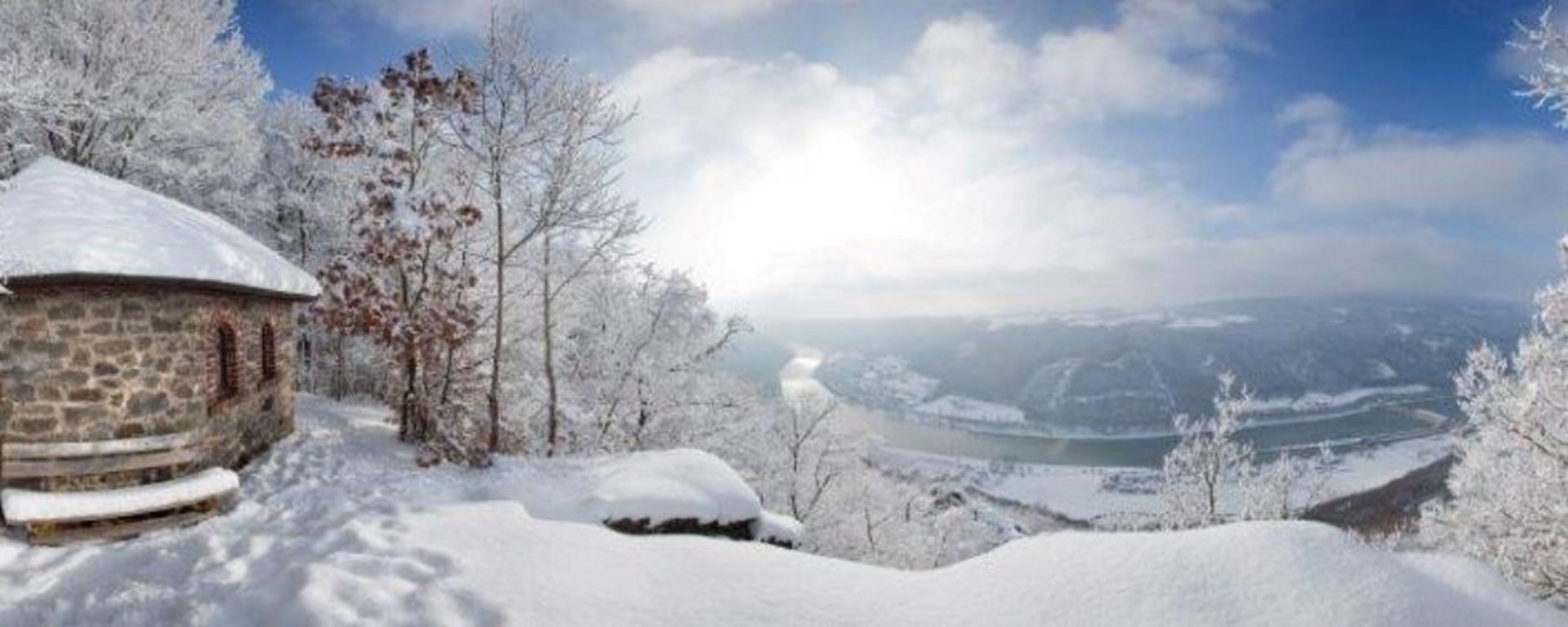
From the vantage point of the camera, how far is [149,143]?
2092cm

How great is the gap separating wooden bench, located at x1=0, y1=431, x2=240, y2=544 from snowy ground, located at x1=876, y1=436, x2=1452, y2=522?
10419 centimetres

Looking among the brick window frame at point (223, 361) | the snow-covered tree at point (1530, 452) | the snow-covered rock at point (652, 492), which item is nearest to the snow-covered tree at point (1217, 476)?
the snow-covered tree at point (1530, 452)

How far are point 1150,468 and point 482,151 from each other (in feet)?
491

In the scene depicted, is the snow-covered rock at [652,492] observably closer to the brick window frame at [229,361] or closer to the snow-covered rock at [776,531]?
the snow-covered rock at [776,531]

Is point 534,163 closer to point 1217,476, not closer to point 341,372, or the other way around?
point 341,372

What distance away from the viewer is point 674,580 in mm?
6324

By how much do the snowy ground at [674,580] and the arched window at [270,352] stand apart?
5797 millimetres

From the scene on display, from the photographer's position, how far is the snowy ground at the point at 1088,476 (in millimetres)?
118188

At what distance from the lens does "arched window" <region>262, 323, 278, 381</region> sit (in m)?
13.6

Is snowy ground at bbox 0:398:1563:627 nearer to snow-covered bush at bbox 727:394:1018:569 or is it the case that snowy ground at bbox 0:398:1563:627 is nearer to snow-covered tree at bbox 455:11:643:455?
snow-covered tree at bbox 455:11:643:455

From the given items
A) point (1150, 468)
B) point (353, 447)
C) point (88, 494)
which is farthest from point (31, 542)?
point (1150, 468)

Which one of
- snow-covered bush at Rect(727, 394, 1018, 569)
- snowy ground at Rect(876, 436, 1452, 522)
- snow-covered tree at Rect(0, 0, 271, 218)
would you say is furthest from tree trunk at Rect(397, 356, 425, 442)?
snowy ground at Rect(876, 436, 1452, 522)

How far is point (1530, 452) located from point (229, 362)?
71.1ft

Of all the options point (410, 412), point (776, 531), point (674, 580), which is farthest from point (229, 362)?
point (674, 580)
